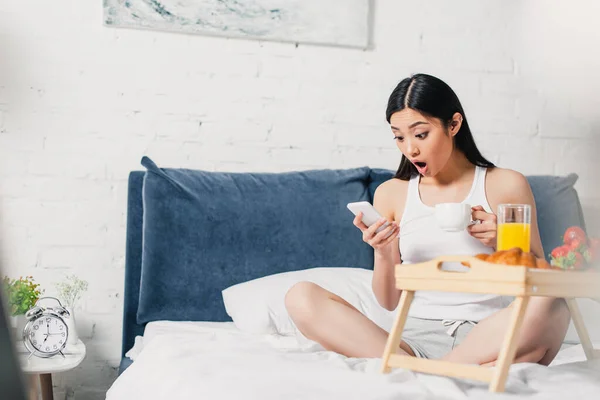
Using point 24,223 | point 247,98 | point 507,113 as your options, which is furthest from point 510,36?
point 24,223

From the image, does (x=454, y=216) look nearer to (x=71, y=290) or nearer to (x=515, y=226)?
(x=515, y=226)

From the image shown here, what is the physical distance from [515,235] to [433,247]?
0.46m

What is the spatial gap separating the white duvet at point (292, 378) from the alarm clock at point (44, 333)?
0.54 m

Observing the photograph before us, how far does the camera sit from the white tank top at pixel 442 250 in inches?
67.1

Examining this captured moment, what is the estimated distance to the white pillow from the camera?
1.96 metres

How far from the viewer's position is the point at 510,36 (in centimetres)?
288

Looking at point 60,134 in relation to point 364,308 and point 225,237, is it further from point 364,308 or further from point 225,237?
point 364,308

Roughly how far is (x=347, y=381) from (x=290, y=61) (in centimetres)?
171

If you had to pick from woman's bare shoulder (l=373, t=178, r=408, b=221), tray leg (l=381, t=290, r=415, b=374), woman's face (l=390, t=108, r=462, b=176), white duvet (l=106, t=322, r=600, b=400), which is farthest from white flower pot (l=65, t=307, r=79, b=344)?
tray leg (l=381, t=290, r=415, b=374)

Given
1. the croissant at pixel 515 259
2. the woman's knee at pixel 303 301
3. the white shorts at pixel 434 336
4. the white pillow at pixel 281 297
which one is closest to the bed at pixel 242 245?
the white pillow at pixel 281 297

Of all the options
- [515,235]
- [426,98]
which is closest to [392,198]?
[426,98]

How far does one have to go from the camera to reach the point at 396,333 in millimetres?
1274

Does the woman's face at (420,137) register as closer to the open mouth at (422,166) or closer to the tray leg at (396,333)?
the open mouth at (422,166)

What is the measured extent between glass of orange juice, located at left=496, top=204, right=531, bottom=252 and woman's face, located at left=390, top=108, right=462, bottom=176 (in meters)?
0.48
